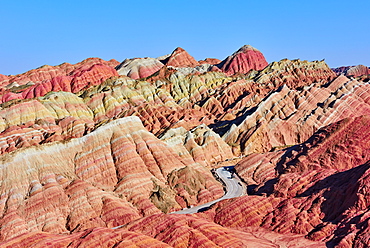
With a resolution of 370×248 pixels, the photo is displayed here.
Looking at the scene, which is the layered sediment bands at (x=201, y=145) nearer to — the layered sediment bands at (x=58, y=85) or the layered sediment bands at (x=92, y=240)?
the layered sediment bands at (x=92, y=240)

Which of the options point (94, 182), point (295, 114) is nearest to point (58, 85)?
point (295, 114)

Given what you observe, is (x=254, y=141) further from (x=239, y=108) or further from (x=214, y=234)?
(x=214, y=234)

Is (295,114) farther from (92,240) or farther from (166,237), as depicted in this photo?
(92,240)

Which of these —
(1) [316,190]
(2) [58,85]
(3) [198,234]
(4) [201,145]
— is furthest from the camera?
(2) [58,85]

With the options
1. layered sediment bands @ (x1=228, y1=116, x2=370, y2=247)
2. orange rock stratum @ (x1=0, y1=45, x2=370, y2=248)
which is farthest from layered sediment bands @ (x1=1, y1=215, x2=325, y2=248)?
layered sediment bands @ (x1=228, y1=116, x2=370, y2=247)

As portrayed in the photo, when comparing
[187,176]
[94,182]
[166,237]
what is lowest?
[166,237]

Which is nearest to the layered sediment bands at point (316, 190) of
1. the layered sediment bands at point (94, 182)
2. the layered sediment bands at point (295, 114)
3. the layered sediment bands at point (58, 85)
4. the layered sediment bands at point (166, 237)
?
the layered sediment bands at point (166, 237)

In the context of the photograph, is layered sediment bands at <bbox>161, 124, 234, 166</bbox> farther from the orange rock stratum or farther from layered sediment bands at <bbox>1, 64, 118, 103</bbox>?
layered sediment bands at <bbox>1, 64, 118, 103</bbox>
